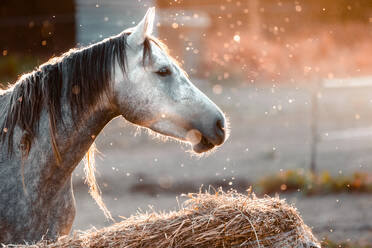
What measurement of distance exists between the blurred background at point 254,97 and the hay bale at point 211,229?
2.46 ft

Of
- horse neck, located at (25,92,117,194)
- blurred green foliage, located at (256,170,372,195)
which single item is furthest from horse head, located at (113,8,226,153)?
blurred green foliage, located at (256,170,372,195)

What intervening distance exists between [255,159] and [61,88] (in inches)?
239

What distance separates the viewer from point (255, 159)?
333 inches

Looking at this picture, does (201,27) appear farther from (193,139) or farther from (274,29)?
(193,139)

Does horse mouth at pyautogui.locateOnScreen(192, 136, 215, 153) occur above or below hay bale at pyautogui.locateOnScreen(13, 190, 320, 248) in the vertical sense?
above

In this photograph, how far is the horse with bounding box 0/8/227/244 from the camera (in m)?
2.70

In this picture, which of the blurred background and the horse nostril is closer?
the horse nostril

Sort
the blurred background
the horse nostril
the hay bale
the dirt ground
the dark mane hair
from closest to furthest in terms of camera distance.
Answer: the hay bale < the dark mane hair < the horse nostril < the dirt ground < the blurred background

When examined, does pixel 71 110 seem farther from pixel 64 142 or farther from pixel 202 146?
pixel 202 146

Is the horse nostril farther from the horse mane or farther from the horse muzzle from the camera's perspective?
the horse mane

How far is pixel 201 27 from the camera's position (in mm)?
14938

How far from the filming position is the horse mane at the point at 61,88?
2695mm

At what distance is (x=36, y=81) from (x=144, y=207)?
12.9ft

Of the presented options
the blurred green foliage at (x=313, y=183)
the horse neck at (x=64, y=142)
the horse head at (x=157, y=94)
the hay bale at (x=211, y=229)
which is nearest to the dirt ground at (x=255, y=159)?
the blurred green foliage at (x=313, y=183)
